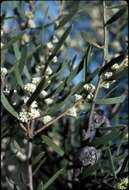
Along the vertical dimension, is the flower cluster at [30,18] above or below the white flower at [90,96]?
above

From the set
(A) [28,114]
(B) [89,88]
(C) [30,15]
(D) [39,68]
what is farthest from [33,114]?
(C) [30,15]

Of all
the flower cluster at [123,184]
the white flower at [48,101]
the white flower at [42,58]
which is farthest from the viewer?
the white flower at [42,58]

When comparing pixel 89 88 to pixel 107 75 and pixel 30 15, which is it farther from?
pixel 30 15

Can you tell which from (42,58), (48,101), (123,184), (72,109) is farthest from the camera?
(42,58)

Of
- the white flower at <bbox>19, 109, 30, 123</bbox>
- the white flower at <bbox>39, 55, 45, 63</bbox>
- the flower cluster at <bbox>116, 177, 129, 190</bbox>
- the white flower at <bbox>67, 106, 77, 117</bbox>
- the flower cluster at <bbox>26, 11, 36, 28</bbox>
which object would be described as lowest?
the flower cluster at <bbox>116, 177, 129, 190</bbox>

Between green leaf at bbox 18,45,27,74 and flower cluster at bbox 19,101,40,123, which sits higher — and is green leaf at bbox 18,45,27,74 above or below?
above

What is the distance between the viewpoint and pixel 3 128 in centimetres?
112

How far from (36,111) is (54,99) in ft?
0.79

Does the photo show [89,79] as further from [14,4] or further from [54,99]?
[14,4]

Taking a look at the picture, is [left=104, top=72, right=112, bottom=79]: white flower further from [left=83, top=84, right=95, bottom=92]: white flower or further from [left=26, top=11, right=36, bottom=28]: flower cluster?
[left=26, top=11, right=36, bottom=28]: flower cluster

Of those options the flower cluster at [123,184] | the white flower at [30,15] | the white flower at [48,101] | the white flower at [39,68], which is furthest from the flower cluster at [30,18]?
the flower cluster at [123,184]

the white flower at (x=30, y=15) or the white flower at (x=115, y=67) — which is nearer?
the white flower at (x=115, y=67)

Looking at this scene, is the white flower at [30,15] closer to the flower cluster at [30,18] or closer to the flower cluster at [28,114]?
the flower cluster at [30,18]

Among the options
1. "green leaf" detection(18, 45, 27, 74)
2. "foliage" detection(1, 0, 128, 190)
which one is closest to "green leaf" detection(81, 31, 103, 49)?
"foliage" detection(1, 0, 128, 190)
